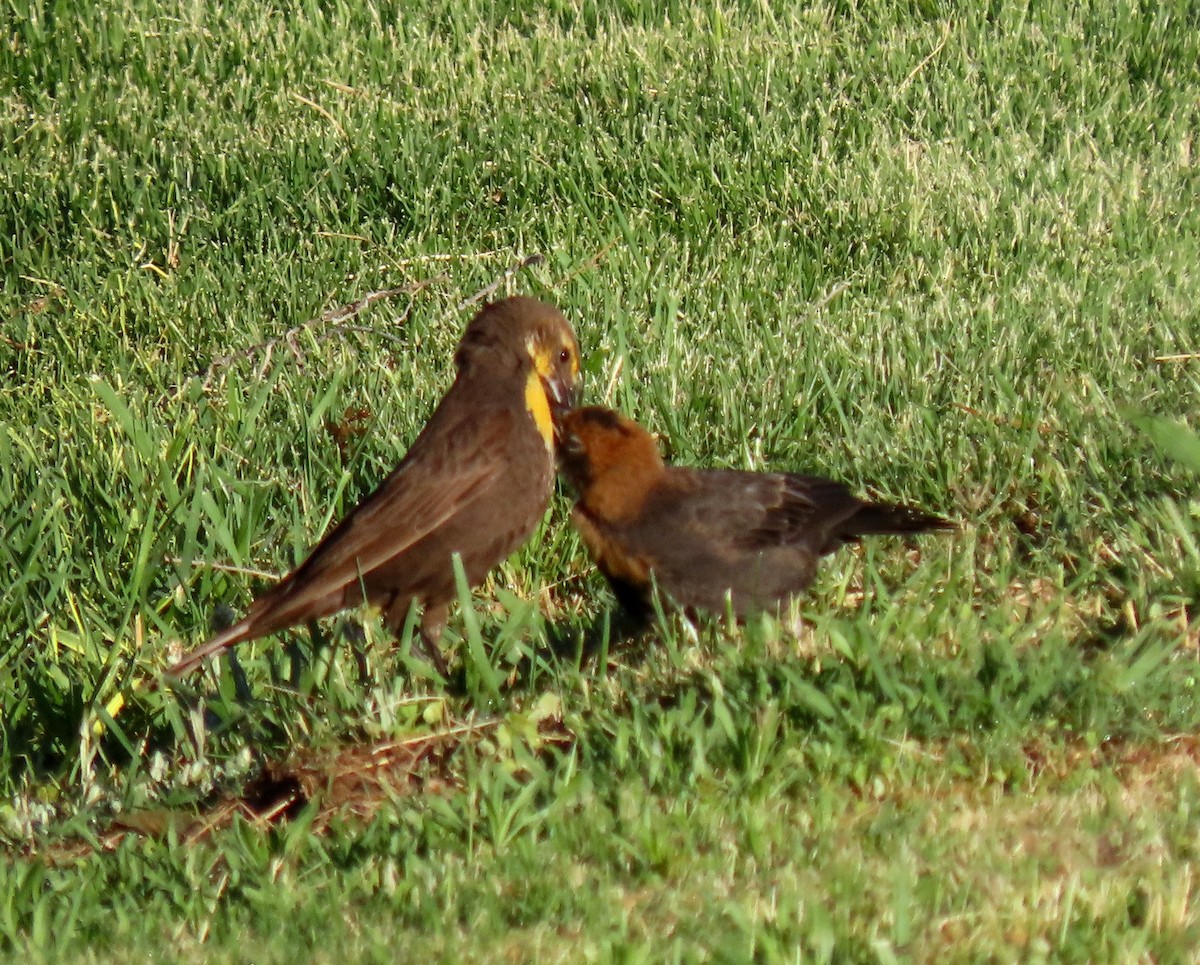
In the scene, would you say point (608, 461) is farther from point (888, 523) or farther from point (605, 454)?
point (888, 523)

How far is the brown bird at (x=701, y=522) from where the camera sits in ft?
16.3

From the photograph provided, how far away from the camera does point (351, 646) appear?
5.06 m

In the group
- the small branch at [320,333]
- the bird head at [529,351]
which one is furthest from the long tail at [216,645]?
the small branch at [320,333]

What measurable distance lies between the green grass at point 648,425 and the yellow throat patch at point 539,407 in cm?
Answer: 46

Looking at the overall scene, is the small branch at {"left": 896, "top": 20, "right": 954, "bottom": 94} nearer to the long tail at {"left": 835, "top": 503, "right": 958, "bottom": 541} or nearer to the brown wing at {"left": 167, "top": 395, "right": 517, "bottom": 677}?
the brown wing at {"left": 167, "top": 395, "right": 517, "bottom": 677}

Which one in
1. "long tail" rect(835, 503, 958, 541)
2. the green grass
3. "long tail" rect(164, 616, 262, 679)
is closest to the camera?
the green grass

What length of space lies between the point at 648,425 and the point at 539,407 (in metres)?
0.61

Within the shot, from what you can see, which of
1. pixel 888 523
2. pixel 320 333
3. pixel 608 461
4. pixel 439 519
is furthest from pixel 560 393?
pixel 320 333

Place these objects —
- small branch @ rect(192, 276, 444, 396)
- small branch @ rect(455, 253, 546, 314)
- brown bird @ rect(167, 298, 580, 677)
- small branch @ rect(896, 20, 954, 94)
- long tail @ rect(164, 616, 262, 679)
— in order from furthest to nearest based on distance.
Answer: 1. small branch @ rect(896, 20, 954, 94)
2. small branch @ rect(455, 253, 546, 314)
3. small branch @ rect(192, 276, 444, 396)
4. brown bird @ rect(167, 298, 580, 677)
5. long tail @ rect(164, 616, 262, 679)

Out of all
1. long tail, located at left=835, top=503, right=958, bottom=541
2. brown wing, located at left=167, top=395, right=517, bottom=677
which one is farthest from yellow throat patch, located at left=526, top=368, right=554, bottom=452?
long tail, located at left=835, top=503, right=958, bottom=541

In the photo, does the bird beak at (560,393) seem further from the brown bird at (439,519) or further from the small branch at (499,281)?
the small branch at (499,281)

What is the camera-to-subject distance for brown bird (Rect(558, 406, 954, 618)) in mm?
4980

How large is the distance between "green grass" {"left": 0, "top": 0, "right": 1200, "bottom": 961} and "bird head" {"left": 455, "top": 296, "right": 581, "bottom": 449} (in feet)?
1.35

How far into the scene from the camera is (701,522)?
516cm
